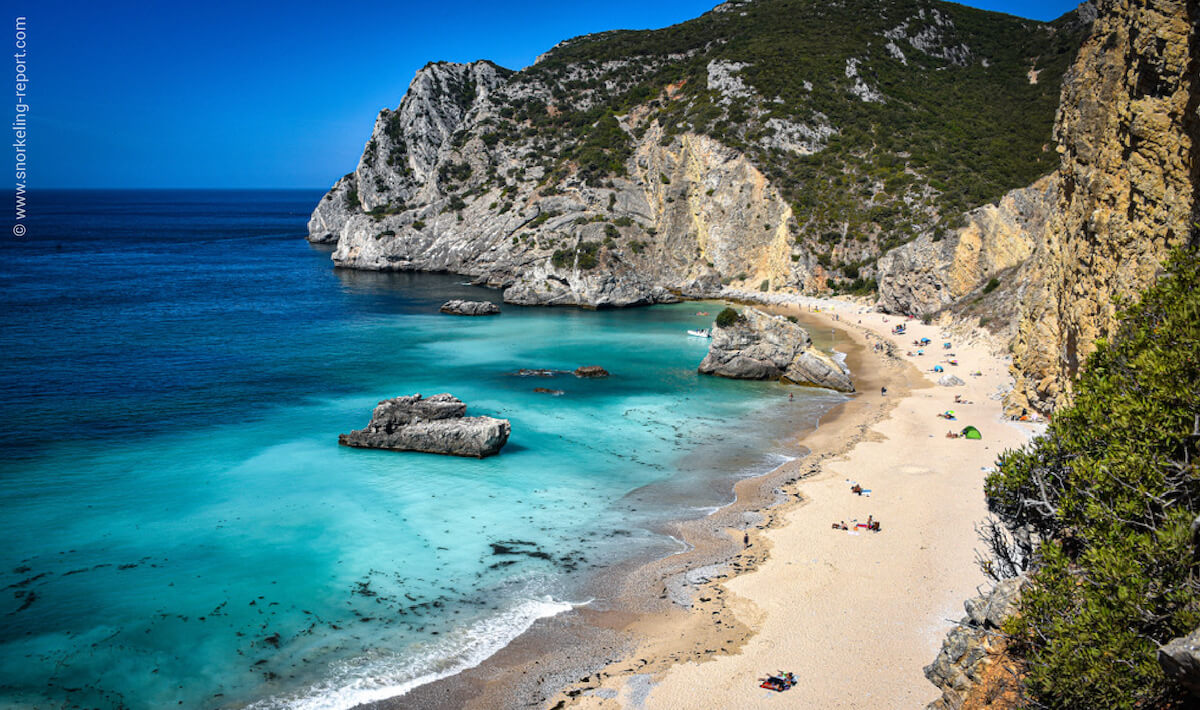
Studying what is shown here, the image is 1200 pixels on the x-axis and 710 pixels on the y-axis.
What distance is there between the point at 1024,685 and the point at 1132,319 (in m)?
5.90

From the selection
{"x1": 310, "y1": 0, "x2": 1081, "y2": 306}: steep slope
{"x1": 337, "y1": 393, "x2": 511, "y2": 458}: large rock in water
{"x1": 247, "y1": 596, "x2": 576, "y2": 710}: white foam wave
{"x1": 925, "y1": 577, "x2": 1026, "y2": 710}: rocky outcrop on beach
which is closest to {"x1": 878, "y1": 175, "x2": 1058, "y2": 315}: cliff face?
{"x1": 310, "y1": 0, "x2": 1081, "y2": 306}: steep slope

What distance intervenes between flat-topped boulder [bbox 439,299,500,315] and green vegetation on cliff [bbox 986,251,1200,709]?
54.6 m

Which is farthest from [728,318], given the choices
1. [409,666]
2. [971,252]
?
[409,666]

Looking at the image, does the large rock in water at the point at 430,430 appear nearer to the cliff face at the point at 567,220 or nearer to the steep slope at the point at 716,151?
the cliff face at the point at 567,220

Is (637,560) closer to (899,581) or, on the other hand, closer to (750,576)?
(750,576)

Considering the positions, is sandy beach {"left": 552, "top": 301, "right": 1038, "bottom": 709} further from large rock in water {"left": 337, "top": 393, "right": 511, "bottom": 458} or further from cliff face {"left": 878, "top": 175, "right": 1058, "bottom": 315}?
cliff face {"left": 878, "top": 175, "right": 1058, "bottom": 315}

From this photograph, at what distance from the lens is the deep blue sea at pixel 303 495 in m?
14.7

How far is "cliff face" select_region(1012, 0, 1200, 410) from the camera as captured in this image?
13078 millimetres

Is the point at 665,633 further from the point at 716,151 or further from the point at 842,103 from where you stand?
the point at 842,103

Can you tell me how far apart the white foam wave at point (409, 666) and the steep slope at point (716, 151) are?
2082 inches

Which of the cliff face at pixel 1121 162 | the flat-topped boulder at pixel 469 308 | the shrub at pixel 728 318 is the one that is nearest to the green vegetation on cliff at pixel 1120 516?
the cliff face at pixel 1121 162

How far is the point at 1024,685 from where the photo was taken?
8953mm

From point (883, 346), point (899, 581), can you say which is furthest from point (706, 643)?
point (883, 346)

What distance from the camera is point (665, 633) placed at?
15.1m
